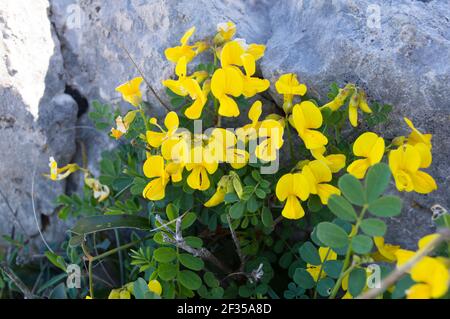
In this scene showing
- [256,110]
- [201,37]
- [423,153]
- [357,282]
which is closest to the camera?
[357,282]

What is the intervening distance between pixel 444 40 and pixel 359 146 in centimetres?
44

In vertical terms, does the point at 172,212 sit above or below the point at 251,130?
below

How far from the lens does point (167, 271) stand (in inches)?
56.1

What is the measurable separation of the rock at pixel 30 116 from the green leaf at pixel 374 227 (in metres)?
1.19

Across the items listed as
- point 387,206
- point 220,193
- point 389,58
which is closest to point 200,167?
point 220,193

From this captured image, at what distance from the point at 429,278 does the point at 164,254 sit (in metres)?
0.67

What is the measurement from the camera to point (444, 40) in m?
1.55

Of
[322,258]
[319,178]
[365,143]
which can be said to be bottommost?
[322,258]

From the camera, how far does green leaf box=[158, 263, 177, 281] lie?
4.64ft

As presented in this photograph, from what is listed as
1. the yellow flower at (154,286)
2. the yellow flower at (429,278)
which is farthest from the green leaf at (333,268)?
the yellow flower at (154,286)

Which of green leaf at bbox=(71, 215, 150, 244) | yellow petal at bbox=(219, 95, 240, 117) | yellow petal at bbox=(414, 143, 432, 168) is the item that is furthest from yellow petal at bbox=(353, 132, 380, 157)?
green leaf at bbox=(71, 215, 150, 244)

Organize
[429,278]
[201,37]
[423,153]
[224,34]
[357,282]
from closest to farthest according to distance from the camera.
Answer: [429,278]
[357,282]
[423,153]
[224,34]
[201,37]

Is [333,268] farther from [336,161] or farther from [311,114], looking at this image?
[311,114]
